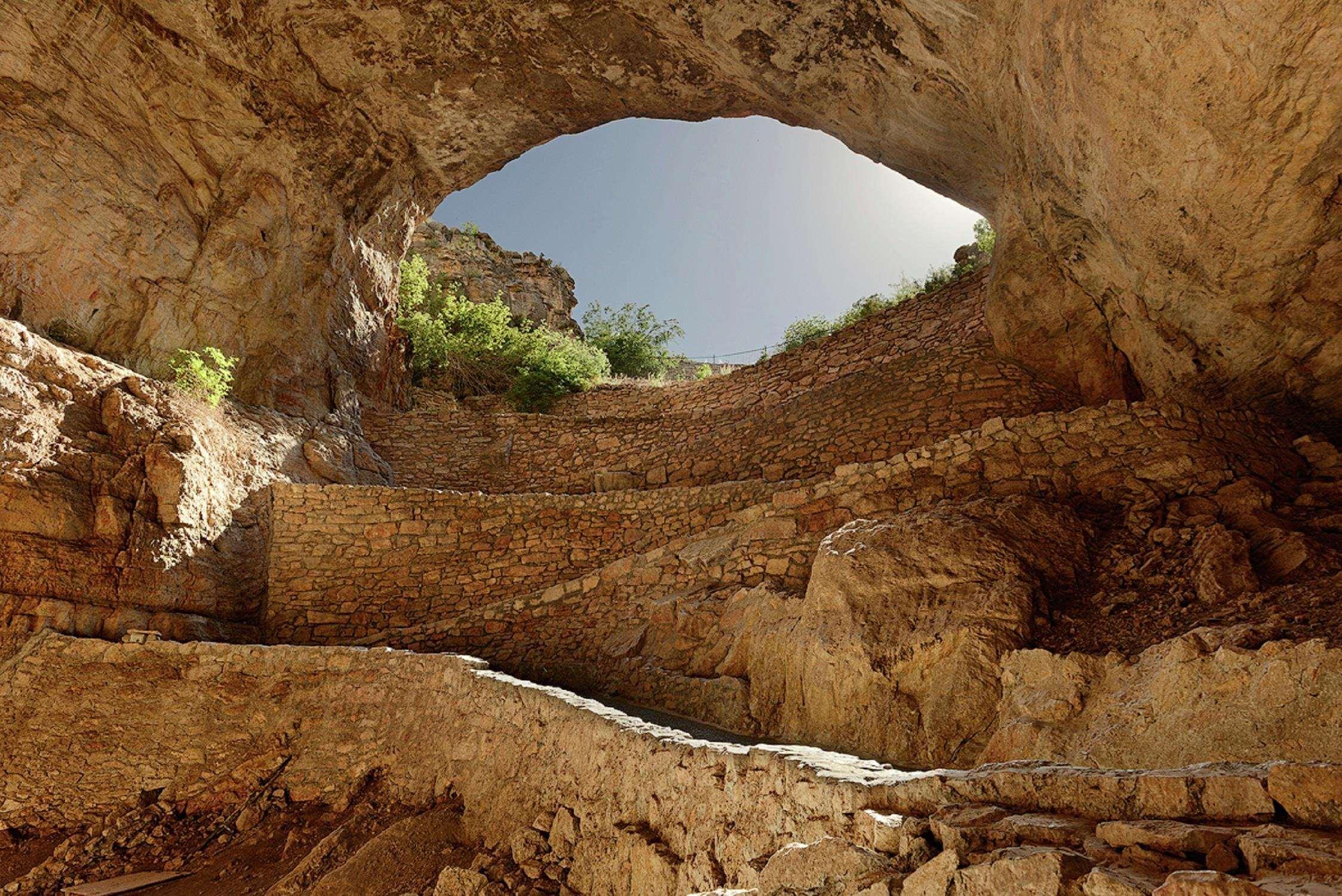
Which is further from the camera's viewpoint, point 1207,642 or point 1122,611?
point 1122,611

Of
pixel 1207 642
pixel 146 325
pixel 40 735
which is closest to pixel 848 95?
pixel 1207 642

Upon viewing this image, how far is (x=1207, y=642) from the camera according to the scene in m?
3.71

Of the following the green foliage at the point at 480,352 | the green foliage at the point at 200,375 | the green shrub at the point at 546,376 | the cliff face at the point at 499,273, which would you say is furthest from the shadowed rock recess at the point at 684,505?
the cliff face at the point at 499,273

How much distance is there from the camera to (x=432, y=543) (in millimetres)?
9875

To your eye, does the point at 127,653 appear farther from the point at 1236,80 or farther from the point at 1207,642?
the point at 1236,80

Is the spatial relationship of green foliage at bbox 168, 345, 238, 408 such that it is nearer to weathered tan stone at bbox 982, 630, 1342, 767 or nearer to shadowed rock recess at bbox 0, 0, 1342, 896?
shadowed rock recess at bbox 0, 0, 1342, 896

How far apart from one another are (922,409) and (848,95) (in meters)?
4.79

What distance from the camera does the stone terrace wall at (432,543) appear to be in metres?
A: 9.17

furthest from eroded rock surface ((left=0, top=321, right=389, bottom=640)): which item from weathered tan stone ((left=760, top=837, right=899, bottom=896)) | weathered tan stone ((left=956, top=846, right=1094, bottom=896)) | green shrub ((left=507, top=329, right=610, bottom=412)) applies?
weathered tan stone ((left=956, top=846, right=1094, bottom=896))

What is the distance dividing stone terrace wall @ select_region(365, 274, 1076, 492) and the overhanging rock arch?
1.00m

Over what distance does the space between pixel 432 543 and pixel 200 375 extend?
165 inches

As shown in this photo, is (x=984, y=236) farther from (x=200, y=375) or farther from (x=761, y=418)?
(x=200, y=375)

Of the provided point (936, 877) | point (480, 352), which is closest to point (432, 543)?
point (936, 877)

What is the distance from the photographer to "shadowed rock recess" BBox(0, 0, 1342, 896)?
3.45 m
